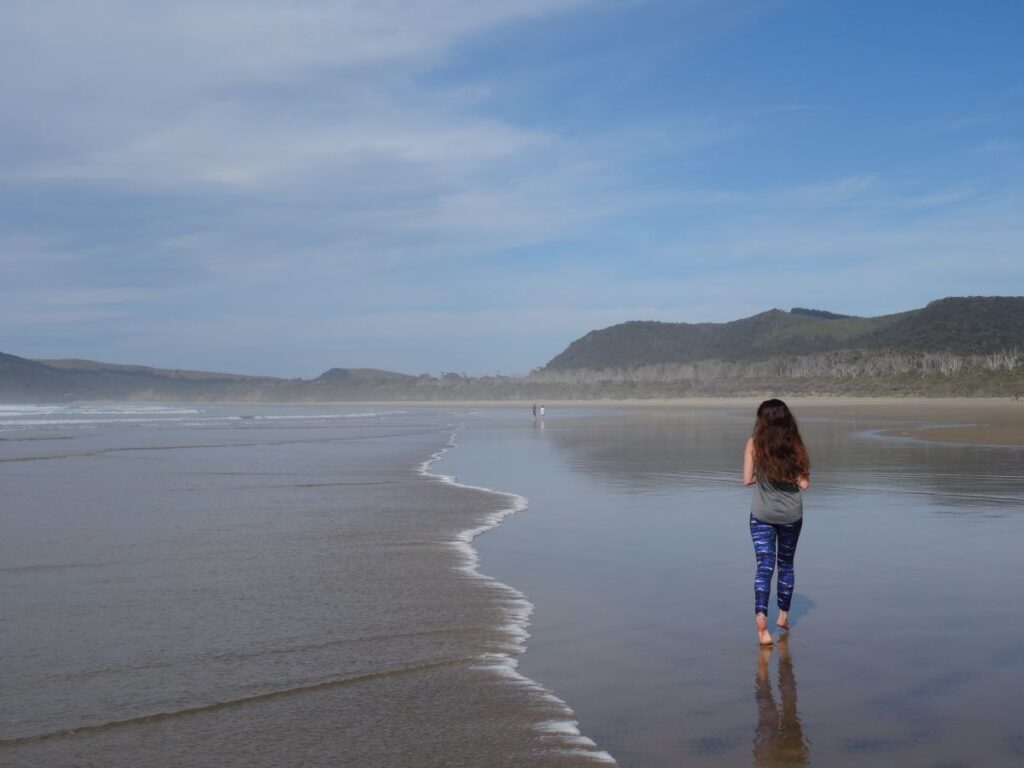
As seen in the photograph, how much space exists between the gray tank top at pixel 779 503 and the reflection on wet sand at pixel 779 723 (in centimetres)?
107

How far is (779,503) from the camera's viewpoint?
254 inches

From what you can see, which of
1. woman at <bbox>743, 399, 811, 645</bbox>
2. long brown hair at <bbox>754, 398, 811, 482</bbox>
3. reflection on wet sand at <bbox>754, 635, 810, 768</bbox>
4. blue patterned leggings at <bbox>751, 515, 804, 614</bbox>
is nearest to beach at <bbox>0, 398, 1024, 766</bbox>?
reflection on wet sand at <bbox>754, 635, 810, 768</bbox>

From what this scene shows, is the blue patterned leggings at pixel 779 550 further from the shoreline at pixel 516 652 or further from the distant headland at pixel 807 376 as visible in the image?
the distant headland at pixel 807 376

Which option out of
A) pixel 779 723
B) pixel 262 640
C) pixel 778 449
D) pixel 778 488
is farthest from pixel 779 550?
pixel 262 640

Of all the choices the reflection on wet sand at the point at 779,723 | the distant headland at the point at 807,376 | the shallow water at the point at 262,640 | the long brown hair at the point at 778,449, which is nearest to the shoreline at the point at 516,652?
the shallow water at the point at 262,640

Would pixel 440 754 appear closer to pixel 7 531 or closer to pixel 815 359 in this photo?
pixel 7 531

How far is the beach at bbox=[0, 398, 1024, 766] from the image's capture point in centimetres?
440

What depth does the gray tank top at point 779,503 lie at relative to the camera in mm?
6430

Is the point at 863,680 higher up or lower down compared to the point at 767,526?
lower down

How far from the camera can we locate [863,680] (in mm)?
5238

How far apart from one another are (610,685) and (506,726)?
0.89 metres

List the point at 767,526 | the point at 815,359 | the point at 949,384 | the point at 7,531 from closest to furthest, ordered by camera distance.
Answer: the point at 767,526 → the point at 7,531 → the point at 949,384 → the point at 815,359

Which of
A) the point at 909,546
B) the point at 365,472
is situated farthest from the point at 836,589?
the point at 365,472

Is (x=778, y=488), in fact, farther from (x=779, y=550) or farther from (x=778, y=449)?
(x=779, y=550)
